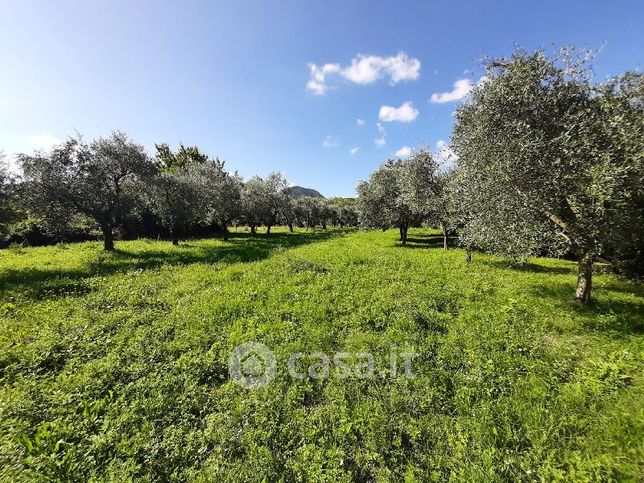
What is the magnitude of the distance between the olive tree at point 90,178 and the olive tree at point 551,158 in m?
29.4

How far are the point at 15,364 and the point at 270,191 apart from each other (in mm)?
52757

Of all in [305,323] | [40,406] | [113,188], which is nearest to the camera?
[40,406]

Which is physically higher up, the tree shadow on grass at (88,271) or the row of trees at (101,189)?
the row of trees at (101,189)

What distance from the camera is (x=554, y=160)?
1216 cm

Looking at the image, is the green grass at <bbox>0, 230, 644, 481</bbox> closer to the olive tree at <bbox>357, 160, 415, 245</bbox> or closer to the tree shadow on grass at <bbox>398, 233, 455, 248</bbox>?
the tree shadow on grass at <bbox>398, 233, 455, 248</bbox>

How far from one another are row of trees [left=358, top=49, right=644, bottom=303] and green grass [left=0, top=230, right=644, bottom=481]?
3432mm

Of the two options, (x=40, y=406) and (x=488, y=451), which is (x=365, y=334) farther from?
(x=40, y=406)

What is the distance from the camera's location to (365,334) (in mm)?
10852

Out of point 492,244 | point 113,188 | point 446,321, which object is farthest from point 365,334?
point 113,188

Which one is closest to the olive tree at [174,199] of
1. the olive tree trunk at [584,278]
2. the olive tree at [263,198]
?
the olive tree at [263,198]

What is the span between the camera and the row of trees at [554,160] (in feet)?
37.9

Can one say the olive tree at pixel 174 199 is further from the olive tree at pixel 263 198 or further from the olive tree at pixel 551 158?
the olive tree at pixel 551 158

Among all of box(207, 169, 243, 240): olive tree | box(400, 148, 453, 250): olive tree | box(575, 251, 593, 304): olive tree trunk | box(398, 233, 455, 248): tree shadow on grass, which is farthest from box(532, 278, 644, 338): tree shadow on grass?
box(207, 169, 243, 240): olive tree

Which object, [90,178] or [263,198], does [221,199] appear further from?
[90,178]
